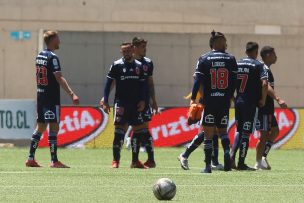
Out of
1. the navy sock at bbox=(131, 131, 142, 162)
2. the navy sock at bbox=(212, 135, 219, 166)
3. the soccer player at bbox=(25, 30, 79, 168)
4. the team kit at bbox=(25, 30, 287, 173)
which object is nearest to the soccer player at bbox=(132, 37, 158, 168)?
the team kit at bbox=(25, 30, 287, 173)

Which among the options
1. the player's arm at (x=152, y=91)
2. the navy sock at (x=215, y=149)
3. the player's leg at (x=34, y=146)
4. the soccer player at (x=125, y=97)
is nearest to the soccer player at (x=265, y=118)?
the navy sock at (x=215, y=149)

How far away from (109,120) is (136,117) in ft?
31.4

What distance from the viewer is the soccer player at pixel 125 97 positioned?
59.8ft

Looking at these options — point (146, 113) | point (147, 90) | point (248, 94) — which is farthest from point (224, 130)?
point (147, 90)

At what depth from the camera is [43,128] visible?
18.3 meters

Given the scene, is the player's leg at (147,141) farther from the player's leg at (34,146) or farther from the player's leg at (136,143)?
the player's leg at (34,146)

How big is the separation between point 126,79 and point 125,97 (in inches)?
11.6

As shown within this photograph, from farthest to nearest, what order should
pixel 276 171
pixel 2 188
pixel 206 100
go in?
pixel 276 171 → pixel 206 100 → pixel 2 188

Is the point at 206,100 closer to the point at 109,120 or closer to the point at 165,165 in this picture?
the point at 165,165

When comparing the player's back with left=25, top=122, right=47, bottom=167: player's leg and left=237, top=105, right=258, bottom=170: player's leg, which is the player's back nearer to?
left=25, top=122, right=47, bottom=167: player's leg

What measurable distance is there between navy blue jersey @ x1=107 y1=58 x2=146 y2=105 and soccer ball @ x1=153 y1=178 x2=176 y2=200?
6.40m

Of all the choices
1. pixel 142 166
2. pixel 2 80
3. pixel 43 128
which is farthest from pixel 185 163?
pixel 2 80

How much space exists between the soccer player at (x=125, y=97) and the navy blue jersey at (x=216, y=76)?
195 cm

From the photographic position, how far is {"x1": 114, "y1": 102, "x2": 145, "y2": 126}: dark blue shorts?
720 inches
